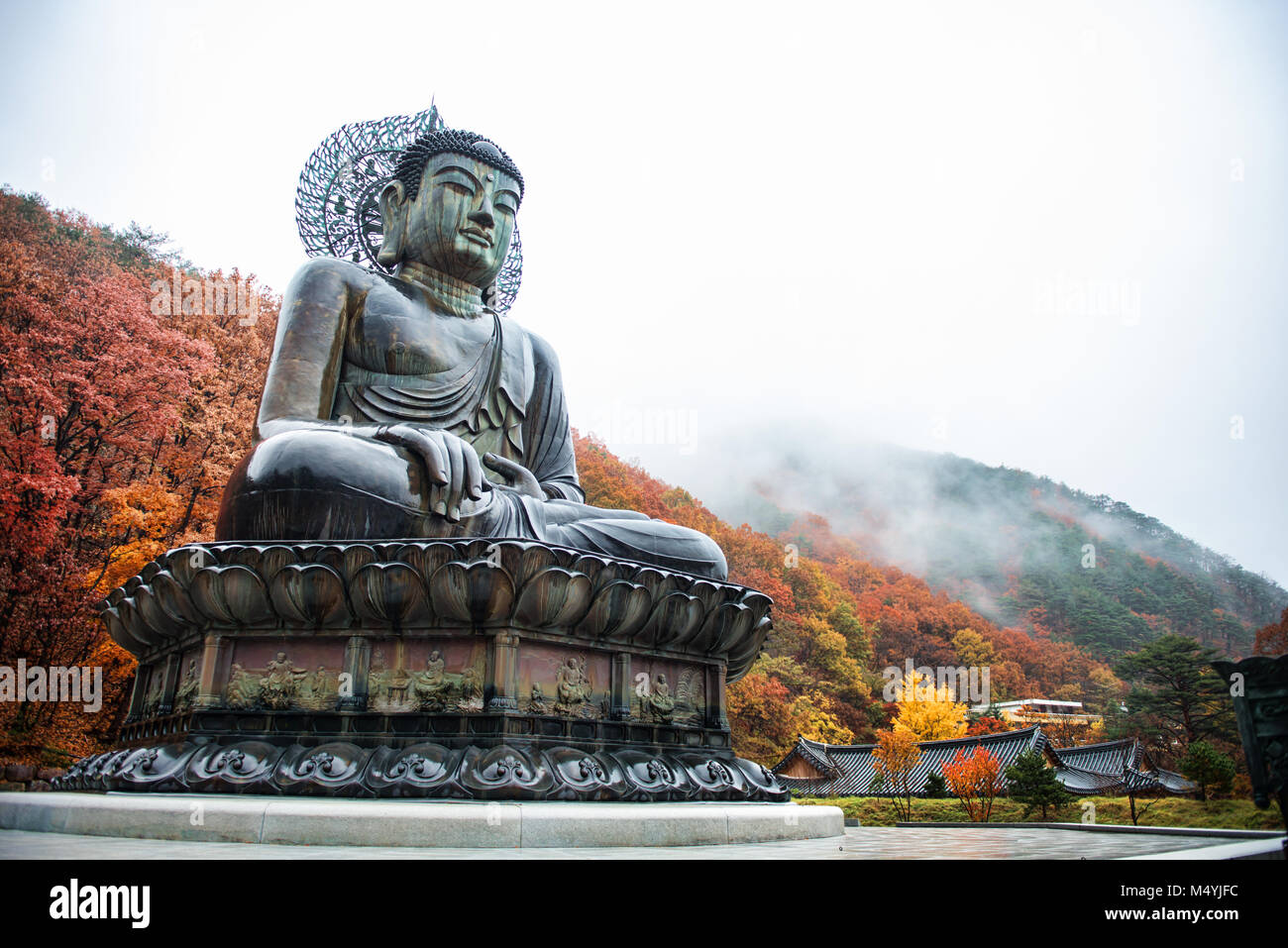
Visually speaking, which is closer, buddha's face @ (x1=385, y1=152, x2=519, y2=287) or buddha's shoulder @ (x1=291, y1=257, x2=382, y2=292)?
buddha's shoulder @ (x1=291, y1=257, x2=382, y2=292)

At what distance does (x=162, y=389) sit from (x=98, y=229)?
1007cm

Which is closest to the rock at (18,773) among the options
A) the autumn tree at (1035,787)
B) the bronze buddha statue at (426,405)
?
the bronze buddha statue at (426,405)

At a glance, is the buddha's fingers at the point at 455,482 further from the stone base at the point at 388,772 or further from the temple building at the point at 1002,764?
the temple building at the point at 1002,764

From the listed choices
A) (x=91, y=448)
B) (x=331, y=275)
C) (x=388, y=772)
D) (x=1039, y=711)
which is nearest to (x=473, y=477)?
(x=388, y=772)

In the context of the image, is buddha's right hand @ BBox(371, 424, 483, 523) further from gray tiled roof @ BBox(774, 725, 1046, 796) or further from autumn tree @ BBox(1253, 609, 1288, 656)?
autumn tree @ BBox(1253, 609, 1288, 656)

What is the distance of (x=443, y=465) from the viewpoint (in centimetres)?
488

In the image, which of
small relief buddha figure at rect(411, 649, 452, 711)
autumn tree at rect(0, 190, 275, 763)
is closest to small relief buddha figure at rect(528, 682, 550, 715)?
small relief buddha figure at rect(411, 649, 452, 711)

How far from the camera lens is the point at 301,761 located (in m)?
3.96

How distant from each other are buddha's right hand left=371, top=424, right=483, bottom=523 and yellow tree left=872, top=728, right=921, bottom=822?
1527cm

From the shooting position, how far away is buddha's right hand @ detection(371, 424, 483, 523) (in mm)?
4859

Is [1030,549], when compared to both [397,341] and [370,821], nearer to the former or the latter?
[397,341]
